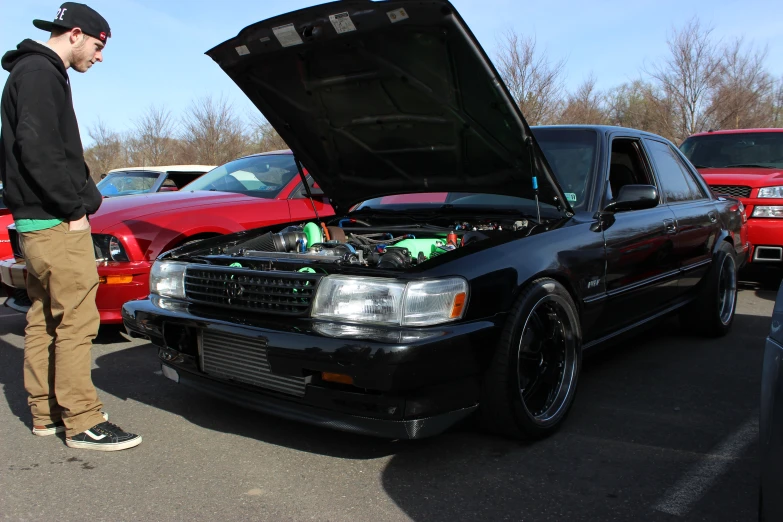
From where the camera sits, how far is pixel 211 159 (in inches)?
1114

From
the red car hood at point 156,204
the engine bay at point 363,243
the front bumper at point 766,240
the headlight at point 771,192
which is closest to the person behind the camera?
the engine bay at point 363,243

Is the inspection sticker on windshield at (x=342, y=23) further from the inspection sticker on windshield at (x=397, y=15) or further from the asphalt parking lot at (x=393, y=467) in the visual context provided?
the asphalt parking lot at (x=393, y=467)

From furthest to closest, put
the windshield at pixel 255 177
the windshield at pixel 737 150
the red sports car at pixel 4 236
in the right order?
the windshield at pixel 737 150 < the red sports car at pixel 4 236 < the windshield at pixel 255 177

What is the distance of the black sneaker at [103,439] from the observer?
306 centimetres

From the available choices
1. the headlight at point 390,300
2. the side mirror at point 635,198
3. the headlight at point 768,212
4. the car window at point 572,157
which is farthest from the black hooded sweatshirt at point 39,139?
the headlight at point 768,212

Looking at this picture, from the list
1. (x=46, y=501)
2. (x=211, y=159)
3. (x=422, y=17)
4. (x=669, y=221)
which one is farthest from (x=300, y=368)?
(x=211, y=159)

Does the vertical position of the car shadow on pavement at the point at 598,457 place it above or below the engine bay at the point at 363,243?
below

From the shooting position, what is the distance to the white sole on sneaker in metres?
3.05

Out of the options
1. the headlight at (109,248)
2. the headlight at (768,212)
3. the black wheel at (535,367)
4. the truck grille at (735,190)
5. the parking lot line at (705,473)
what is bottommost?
the parking lot line at (705,473)

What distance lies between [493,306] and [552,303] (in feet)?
1.61

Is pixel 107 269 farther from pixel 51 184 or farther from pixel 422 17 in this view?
pixel 422 17

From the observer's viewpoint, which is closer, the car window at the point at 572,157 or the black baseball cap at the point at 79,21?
the black baseball cap at the point at 79,21

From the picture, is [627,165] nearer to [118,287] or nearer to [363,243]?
[363,243]

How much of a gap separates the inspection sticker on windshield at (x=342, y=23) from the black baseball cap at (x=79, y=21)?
105 cm
